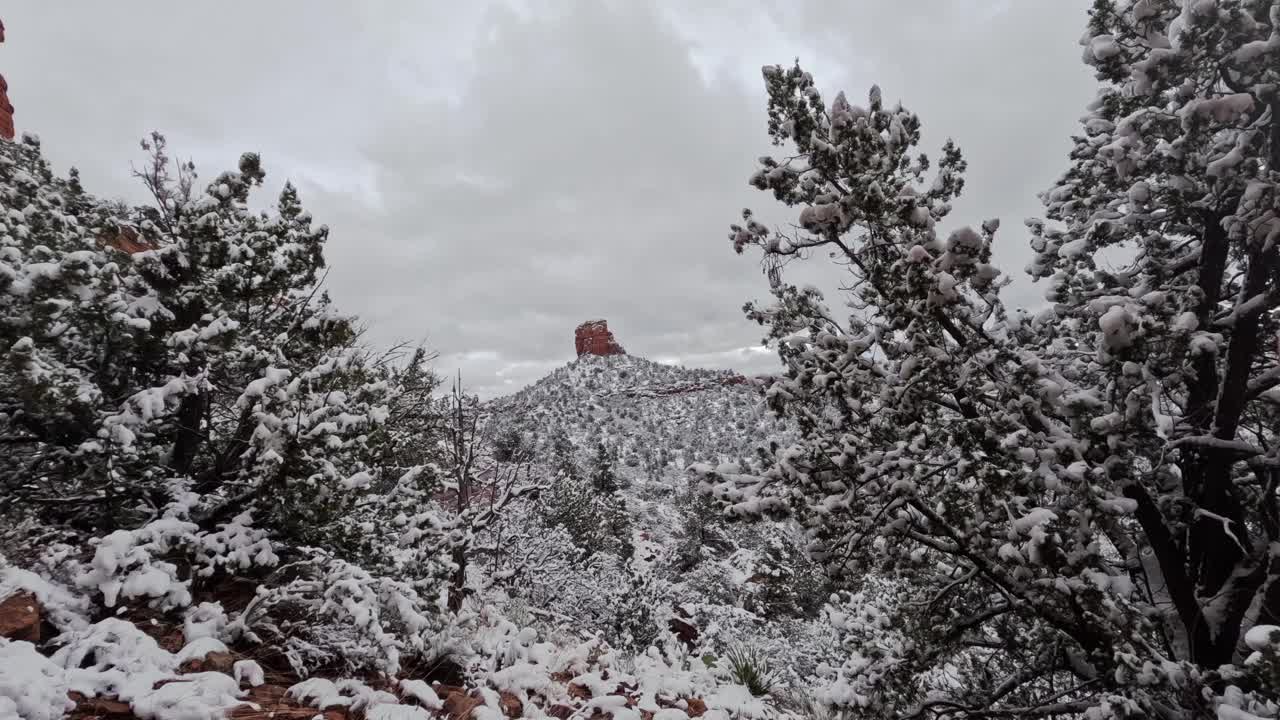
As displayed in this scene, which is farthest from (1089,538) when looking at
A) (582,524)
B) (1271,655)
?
(582,524)

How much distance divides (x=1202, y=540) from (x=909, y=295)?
9.80ft

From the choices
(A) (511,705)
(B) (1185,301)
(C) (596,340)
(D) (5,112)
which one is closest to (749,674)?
(A) (511,705)

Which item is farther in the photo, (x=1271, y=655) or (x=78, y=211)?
(x=78, y=211)

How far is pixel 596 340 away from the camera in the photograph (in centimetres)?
10469

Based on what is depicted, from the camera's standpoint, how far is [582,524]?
2583 centimetres

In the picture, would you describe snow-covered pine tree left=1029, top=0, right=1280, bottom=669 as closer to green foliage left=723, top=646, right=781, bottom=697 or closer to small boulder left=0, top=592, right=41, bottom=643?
green foliage left=723, top=646, right=781, bottom=697

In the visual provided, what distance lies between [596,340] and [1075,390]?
101 m

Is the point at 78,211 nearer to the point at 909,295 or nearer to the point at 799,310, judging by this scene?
the point at 799,310

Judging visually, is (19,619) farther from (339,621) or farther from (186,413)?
(186,413)

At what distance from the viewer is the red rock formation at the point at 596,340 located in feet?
342

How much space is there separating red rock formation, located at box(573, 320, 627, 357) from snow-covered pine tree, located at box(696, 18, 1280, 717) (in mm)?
98280

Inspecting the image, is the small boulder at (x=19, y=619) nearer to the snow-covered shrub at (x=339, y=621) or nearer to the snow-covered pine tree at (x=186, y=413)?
the snow-covered pine tree at (x=186, y=413)

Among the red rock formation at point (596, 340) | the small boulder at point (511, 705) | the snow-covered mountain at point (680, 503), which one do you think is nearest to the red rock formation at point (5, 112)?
the snow-covered mountain at point (680, 503)

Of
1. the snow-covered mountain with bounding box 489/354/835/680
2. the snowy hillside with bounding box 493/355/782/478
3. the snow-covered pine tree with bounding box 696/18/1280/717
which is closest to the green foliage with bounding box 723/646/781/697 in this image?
the snow-covered mountain with bounding box 489/354/835/680
